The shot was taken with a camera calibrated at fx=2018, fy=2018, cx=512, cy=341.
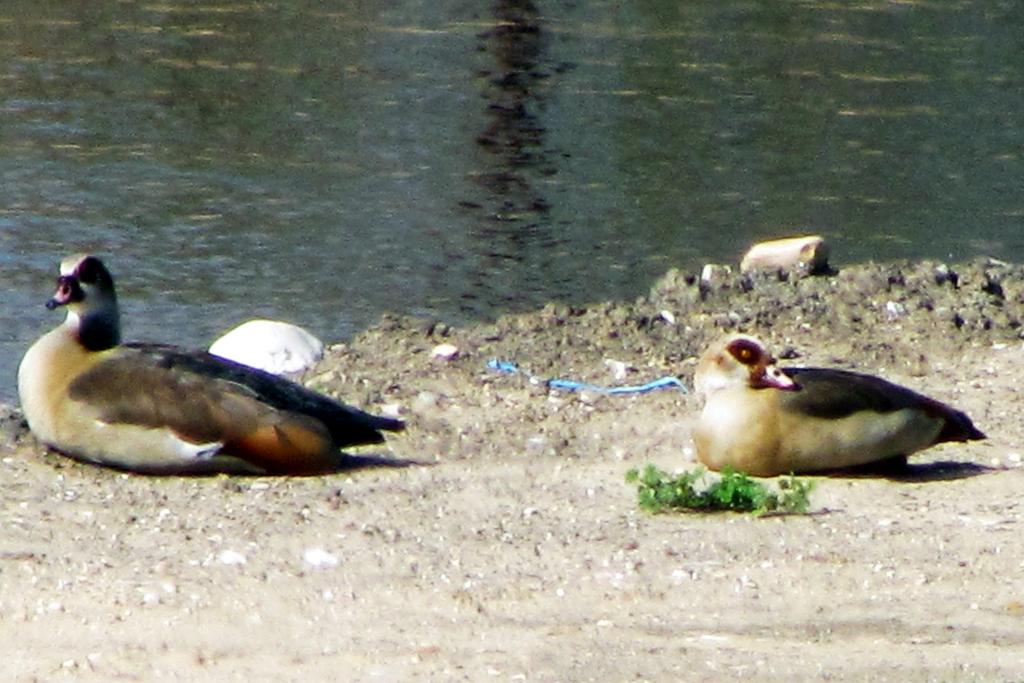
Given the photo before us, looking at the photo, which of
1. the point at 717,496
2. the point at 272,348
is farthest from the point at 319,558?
A: the point at 272,348

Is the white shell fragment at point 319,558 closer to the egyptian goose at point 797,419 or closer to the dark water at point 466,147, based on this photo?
the egyptian goose at point 797,419

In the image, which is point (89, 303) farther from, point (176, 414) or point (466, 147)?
point (466, 147)

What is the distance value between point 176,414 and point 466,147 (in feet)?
28.7

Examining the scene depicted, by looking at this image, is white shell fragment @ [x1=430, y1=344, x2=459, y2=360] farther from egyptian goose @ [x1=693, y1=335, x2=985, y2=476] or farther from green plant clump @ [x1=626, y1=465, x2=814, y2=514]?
green plant clump @ [x1=626, y1=465, x2=814, y2=514]

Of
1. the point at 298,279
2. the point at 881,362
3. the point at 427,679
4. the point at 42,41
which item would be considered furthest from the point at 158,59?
the point at 427,679

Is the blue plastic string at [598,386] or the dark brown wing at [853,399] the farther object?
the blue plastic string at [598,386]

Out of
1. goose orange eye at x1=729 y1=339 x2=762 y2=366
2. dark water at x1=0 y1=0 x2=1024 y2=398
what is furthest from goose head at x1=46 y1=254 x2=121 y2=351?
goose orange eye at x1=729 y1=339 x2=762 y2=366

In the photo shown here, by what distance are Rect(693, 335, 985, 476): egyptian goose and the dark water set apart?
12.9ft

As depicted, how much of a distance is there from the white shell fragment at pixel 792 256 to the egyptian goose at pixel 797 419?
3751 mm

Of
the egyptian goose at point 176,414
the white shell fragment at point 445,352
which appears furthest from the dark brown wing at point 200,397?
the white shell fragment at point 445,352

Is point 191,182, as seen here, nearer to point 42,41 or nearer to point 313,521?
point 42,41

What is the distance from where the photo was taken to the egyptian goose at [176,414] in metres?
7.93

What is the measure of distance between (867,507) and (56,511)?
2.99 metres

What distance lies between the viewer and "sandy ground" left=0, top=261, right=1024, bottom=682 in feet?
18.5
